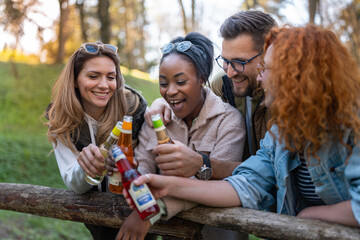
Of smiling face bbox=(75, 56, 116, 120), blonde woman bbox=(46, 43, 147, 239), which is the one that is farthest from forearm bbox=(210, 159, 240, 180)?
smiling face bbox=(75, 56, 116, 120)

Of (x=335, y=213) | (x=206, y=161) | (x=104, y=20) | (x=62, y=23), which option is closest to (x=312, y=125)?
(x=335, y=213)

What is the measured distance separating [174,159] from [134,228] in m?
0.50

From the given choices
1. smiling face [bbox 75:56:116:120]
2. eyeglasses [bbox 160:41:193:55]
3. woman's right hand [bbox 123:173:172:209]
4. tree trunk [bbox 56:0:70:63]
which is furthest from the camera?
tree trunk [bbox 56:0:70:63]

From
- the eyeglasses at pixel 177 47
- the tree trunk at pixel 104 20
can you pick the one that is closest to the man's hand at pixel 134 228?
the eyeglasses at pixel 177 47

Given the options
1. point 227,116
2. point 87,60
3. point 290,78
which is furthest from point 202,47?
point 290,78

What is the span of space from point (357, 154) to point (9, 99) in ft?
32.0

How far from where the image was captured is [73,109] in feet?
9.39

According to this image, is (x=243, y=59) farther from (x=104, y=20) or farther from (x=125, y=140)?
(x=104, y=20)

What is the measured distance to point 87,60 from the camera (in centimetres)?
290

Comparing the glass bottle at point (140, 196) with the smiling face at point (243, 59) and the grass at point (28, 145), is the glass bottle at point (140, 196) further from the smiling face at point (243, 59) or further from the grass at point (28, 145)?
the grass at point (28, 145)

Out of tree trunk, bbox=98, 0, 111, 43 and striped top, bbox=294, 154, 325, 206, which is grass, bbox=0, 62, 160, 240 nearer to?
tree trunk, bbox=98, 0, 111, 43

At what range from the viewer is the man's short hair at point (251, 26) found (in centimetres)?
279

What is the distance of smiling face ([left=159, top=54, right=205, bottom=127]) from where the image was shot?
2576 mm

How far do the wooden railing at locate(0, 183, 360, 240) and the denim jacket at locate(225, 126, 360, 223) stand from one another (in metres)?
0.14
